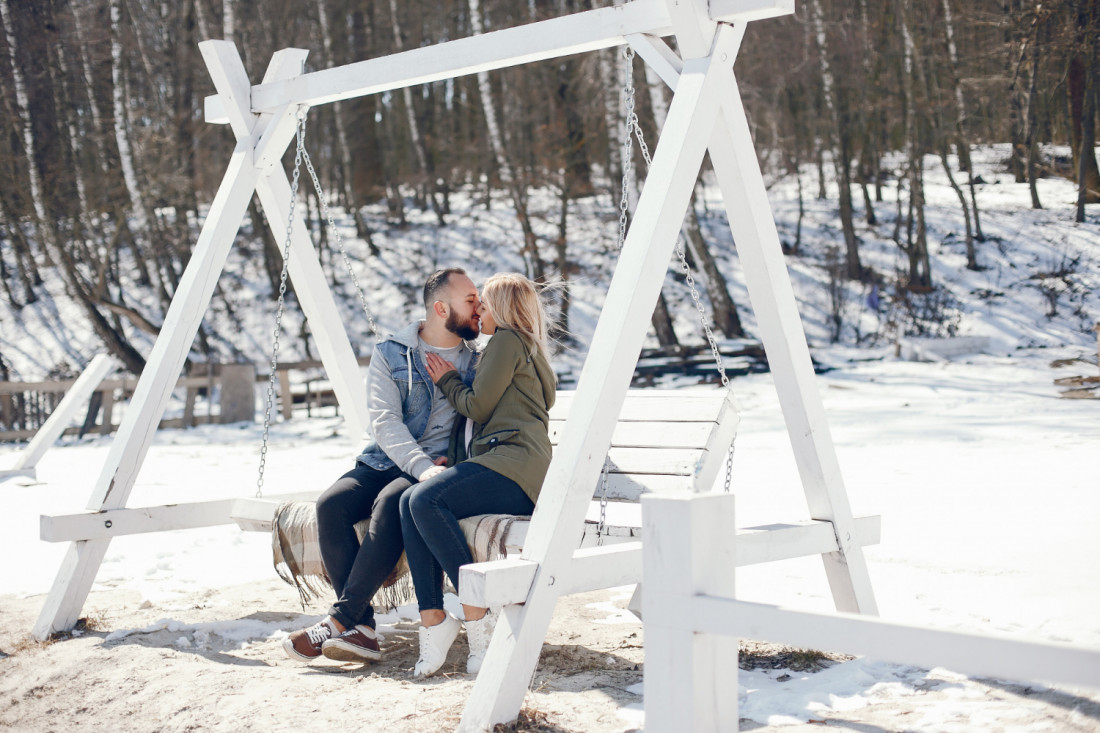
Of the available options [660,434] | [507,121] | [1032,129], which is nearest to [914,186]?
[1032,129]

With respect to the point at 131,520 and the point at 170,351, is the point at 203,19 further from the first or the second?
the point at 131,520

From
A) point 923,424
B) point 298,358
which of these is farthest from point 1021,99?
point 298,358

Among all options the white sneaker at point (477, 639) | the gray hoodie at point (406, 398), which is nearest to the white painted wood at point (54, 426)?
the gray hoodie at point (406, 398)

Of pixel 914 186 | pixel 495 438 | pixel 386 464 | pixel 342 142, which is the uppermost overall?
pixel 342 142

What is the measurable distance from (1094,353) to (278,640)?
1180 cm

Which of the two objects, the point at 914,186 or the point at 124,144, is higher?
the point at 124,144

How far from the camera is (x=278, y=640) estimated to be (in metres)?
3.68

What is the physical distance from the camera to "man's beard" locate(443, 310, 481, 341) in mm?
3623

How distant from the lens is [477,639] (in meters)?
3.14

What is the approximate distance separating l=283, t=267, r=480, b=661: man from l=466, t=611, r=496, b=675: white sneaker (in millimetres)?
377

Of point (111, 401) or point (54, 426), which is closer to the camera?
point (54, 426)

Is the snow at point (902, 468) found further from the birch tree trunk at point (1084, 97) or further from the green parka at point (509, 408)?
the green parka at point (509, 408)

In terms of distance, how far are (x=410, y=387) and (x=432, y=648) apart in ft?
3.23

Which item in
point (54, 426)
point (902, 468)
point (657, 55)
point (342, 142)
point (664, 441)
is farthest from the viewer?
point (342, 142)
